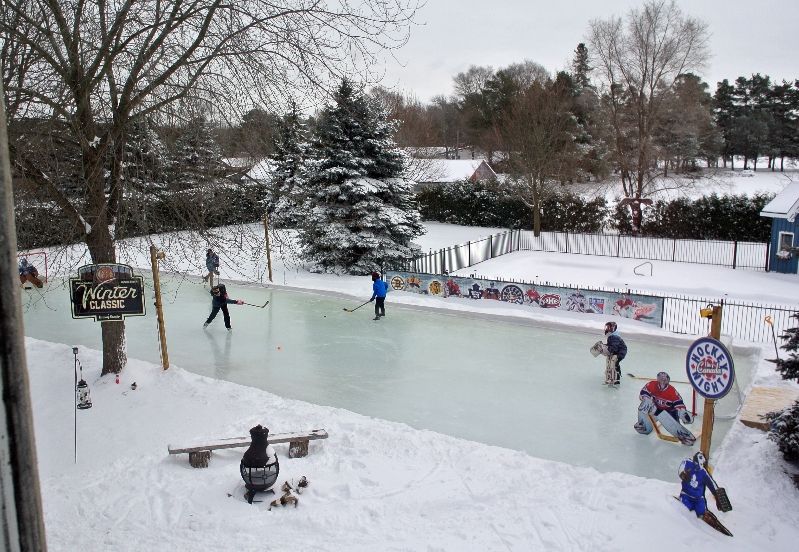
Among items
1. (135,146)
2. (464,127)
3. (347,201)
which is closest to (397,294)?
(347,201)

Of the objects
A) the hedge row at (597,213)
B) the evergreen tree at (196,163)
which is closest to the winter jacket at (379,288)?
the evergreen tree at (196,163)

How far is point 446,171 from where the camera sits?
43.1 m

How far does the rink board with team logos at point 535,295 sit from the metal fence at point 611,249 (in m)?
3.67

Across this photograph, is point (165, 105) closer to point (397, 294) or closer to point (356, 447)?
point (356, 447)

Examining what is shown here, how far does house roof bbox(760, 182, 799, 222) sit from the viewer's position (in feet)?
70.1

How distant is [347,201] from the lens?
76.2ft

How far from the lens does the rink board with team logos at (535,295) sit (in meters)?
15.4

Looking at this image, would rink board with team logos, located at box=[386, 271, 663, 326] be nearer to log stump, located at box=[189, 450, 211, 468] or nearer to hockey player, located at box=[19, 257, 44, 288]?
log stump, located at box=[189, 450, 211, 468]

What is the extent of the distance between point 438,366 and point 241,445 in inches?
205

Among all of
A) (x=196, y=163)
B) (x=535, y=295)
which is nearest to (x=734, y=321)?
(x=535, y=295)

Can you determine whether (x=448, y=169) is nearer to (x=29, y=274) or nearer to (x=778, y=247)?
(x=778, y=247)

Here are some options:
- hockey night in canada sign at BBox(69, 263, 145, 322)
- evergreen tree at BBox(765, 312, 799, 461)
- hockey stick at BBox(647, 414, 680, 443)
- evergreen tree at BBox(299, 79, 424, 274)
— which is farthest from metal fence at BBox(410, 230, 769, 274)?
evergreen tree at BBox(765, 312, 799, 461)

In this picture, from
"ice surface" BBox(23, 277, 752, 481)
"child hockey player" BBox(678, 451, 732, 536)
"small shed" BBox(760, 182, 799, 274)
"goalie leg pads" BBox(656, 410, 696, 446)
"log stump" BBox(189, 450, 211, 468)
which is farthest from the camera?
"small shed" BBox(760, 182, 799, 274)

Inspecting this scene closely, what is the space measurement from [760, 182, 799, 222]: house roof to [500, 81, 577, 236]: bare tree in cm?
1125
